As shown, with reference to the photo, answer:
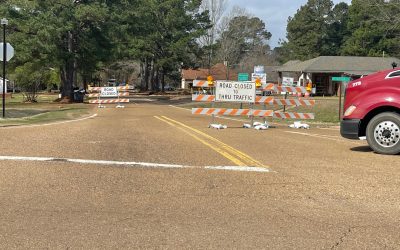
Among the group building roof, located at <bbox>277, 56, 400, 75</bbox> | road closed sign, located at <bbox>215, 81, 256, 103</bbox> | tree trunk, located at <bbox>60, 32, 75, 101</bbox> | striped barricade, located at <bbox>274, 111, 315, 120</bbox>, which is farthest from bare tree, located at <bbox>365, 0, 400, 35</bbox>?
tree trunk, located at <bbox>60, 32, 75, 101</bbox>

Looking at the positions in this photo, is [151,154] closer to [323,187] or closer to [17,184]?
[17,184]

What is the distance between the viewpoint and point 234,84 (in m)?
15.7

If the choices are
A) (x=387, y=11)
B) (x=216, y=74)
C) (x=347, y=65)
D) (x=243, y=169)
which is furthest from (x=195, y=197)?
(x=216, y=74)

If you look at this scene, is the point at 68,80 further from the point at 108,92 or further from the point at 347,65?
the point at 347,65

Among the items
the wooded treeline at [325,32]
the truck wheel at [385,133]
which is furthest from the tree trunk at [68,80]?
the wooded treeline at [325,32]

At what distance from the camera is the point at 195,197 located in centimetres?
611

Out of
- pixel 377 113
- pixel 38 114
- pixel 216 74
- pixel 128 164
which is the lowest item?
pixel 38 114

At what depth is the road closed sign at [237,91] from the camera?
50.9ft

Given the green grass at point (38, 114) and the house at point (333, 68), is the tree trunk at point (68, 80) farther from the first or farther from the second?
the house at point (333, 68)

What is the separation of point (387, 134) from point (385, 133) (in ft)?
0.14

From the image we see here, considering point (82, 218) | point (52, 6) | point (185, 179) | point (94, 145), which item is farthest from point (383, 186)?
point (52, 6)

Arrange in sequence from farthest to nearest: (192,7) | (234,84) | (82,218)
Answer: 1. (192,7)
2. (234,84)
3. (82,218)

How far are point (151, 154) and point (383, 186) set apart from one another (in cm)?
429

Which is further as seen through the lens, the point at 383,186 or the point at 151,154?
the point at 151,154
